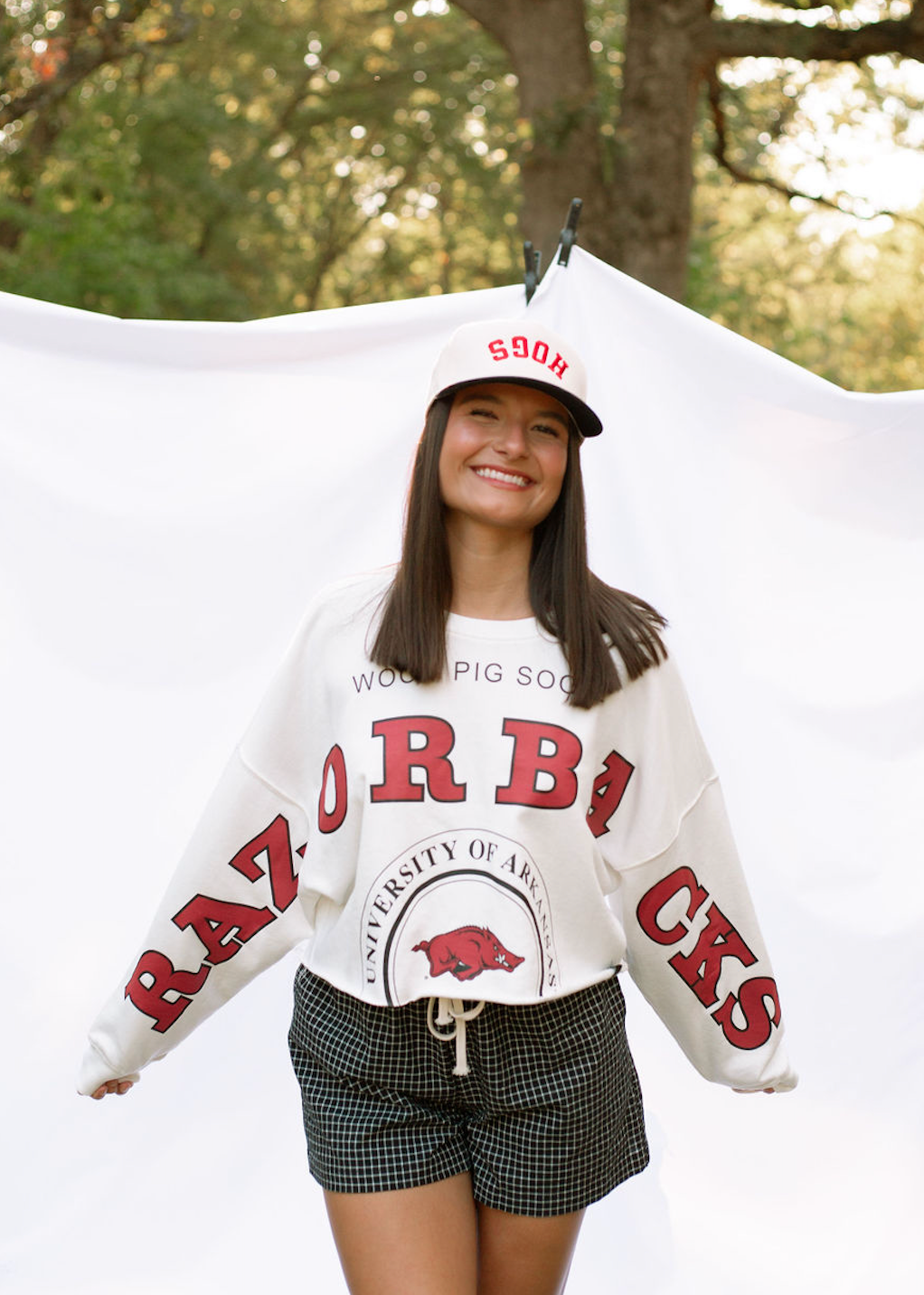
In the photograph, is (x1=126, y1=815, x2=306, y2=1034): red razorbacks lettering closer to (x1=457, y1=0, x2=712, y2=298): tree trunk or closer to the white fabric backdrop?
the white fabric backdrop

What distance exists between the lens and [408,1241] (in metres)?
2.29

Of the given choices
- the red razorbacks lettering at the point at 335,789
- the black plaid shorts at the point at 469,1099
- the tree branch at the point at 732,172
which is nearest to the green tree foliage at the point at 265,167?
the tree branch at the point at 732,172

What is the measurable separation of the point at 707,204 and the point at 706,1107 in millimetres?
18788

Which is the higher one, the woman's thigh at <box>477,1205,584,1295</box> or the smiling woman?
the smiling woman

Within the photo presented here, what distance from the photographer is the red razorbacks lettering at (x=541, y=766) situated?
7.55 ft

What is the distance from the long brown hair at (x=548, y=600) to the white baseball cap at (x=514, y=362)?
0.06 m

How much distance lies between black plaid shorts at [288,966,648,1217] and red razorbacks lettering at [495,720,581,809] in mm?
339

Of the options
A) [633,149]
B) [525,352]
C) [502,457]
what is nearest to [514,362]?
[525,352]

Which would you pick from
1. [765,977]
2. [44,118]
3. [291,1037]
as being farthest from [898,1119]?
[44,118]

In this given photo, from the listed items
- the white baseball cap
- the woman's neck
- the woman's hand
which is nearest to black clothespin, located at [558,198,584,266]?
the white baseball cap

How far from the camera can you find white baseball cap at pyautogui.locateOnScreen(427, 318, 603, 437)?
96.4 inches

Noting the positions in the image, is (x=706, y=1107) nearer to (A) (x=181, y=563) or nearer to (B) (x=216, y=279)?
(A) (x=181, y=563)

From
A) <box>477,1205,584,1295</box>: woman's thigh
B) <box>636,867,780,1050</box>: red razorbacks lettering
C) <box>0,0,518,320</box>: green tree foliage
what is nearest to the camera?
<box>477,1205,584,1295</box>: woman's thigh

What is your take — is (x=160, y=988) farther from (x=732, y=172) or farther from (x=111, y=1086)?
(x=732, y=172)
